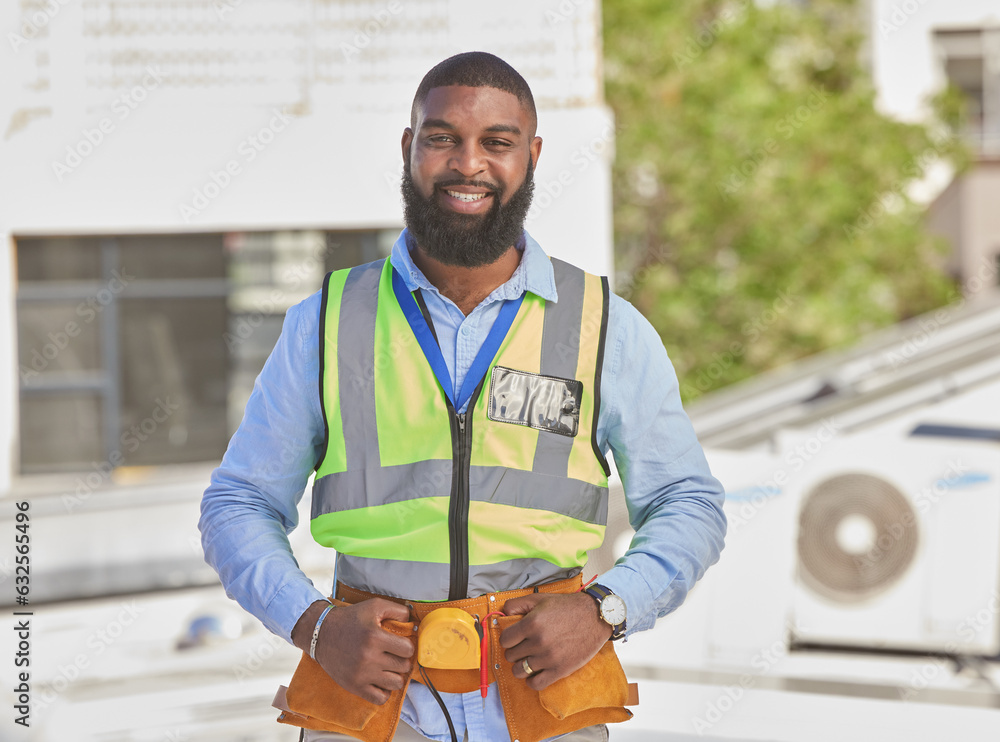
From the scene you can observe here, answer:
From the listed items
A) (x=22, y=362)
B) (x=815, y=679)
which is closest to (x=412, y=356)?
(x=815, y=679)

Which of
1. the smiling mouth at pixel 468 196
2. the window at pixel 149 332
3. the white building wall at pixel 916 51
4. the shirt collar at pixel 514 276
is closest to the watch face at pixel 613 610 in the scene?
the shirt collar at pixel 514 276

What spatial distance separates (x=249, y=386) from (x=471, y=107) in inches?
244

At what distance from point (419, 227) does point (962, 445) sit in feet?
12.8

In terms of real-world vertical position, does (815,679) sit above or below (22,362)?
below

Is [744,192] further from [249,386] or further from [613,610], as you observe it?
[613,610]

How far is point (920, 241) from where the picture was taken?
10.6 m

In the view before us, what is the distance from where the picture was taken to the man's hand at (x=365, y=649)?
4.35ft

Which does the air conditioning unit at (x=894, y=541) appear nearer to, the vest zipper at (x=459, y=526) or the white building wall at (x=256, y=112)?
the white building wall at (x=256, y=112)

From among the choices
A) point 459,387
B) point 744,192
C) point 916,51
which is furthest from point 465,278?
point 916,51

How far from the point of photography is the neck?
1.55 meters

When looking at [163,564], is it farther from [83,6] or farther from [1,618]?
[83,6]

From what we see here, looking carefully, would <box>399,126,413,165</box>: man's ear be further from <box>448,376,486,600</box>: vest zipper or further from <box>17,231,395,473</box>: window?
<box>17,231,395,473</box>: window

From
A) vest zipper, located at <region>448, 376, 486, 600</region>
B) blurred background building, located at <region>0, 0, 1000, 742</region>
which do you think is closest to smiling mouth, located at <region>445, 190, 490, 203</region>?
vest zipper, located at <region>448, 376, 486, 600</region>

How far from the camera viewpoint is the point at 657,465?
1.51 meters
